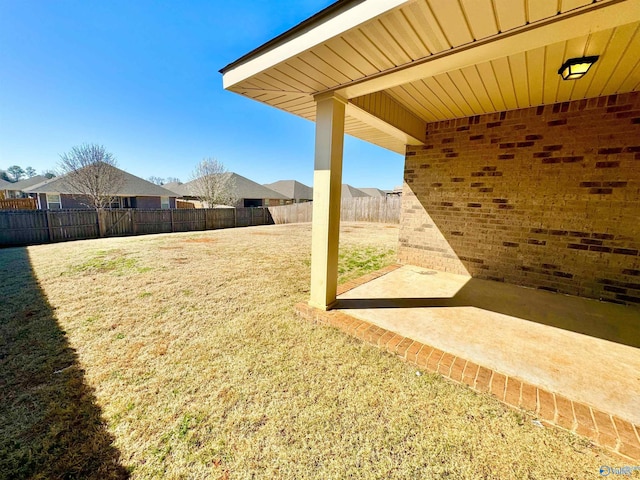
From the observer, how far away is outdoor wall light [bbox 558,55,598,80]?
2309mm

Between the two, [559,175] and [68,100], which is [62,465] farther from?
[68,100]

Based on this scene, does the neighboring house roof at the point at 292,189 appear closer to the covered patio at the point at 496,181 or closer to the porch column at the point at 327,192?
the covered patio at the point at 496,181

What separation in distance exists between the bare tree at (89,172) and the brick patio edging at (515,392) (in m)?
19.7

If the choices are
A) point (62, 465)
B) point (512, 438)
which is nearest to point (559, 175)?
point (512, 438)

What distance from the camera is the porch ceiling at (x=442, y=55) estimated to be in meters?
1.58

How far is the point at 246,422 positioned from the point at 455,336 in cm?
214

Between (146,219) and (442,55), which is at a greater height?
(442,55)

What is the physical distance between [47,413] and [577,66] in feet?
17.1

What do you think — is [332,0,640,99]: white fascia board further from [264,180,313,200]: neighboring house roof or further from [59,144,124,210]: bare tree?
[264,180,313,200]: neighboring house roof

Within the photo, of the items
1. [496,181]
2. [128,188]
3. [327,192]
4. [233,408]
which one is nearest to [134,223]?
[128,188]

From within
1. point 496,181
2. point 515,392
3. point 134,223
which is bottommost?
point 515,392

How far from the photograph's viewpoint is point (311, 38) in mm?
1958

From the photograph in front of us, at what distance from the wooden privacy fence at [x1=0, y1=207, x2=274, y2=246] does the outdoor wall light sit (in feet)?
50.9

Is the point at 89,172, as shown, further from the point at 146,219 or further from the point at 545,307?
the point at 545,307
